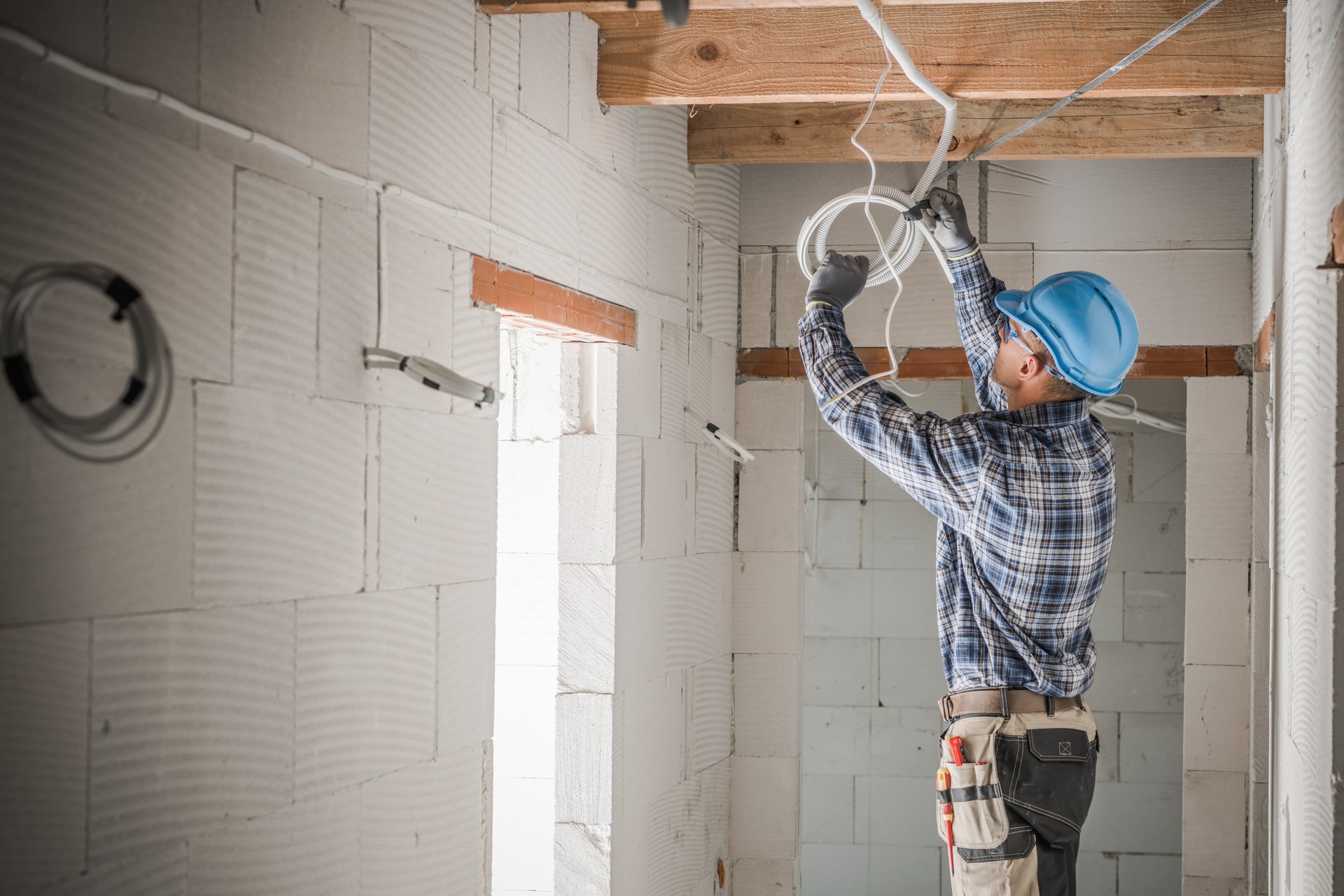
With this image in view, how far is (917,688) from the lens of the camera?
628 centimetres

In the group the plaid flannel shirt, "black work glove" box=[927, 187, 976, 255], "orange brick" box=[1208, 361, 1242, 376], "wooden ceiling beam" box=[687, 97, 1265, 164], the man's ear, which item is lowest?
Answer: the plaid flannel shirt

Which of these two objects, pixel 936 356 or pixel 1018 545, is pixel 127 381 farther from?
pixel 936 356

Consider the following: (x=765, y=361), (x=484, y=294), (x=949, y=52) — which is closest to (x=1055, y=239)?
(x=765, y=361)

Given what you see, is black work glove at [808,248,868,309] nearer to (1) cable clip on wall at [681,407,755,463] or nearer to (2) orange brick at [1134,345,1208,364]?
(1) cable clip on wall at [681,407,755,463]

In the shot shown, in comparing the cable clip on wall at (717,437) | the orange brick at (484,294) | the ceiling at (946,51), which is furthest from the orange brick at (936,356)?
the orange brick at (484,294)

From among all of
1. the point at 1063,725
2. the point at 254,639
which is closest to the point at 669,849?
the point at 1063,725

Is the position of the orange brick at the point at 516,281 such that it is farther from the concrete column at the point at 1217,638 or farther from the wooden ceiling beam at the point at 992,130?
the concrete column at the point at 1217,638

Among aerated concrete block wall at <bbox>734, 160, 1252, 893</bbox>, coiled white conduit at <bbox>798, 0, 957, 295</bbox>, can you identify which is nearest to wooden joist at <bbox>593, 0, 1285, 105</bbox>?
coiled white conduit at <bbox>798, 0, 957, 295</bbox>

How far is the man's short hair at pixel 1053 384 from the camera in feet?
8.07

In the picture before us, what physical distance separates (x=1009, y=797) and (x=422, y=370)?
1.60 metres

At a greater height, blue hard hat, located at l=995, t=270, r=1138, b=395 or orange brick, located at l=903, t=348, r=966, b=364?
orange brick, located at l=903, t=348, r=966, b=364

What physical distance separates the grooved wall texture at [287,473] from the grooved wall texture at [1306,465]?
157cm

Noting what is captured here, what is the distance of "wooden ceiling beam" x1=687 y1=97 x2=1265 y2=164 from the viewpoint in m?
3.67

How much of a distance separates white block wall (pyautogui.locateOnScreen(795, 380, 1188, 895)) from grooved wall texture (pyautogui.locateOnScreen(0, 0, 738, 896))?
3.32 meters
